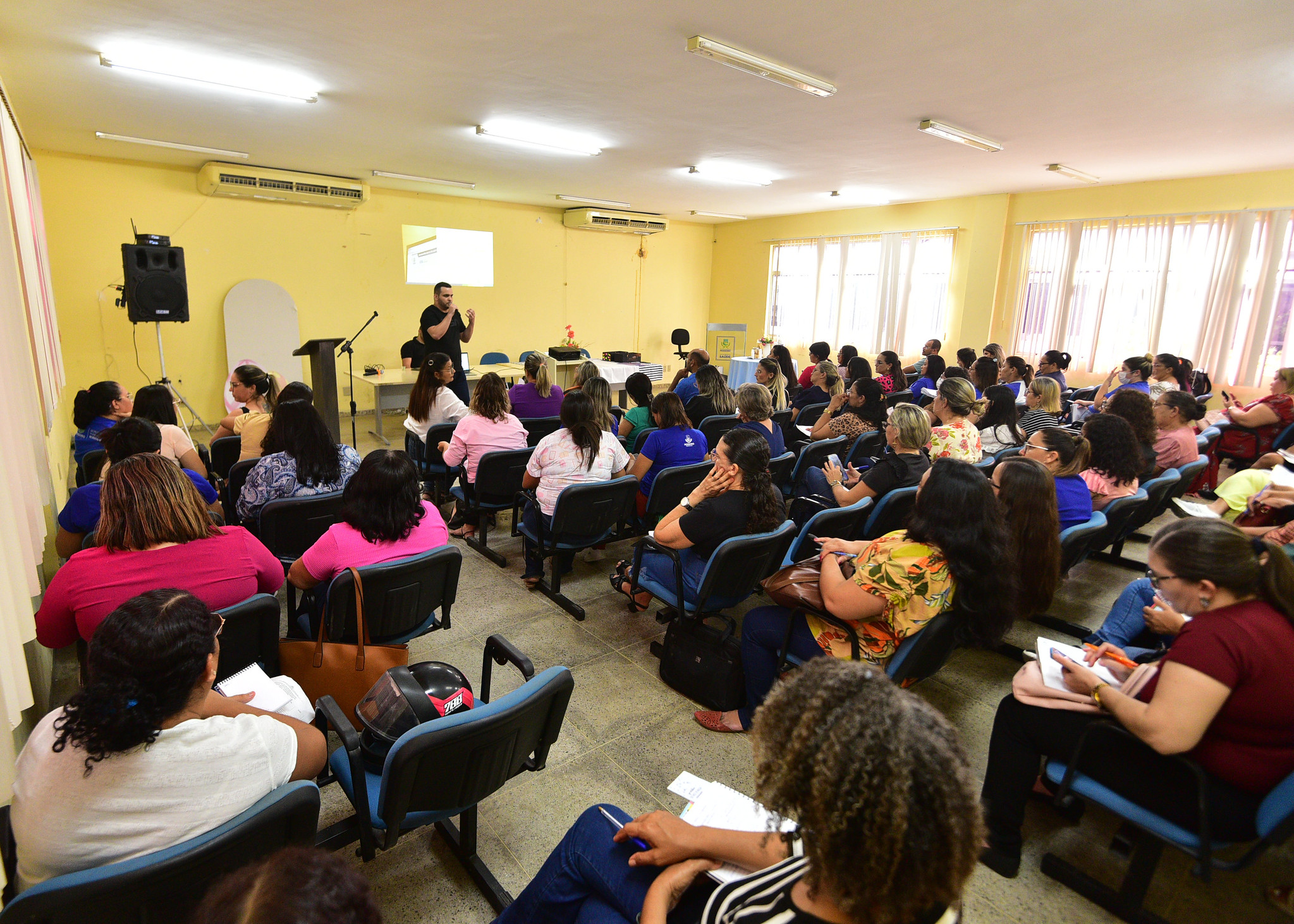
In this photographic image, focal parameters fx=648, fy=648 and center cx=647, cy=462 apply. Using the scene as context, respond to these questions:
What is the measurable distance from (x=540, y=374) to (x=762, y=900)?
4633 mm

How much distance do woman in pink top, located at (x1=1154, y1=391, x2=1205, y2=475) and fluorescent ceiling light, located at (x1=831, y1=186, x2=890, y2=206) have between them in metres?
4.98

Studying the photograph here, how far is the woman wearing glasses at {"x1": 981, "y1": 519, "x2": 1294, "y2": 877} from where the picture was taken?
1.53 metres

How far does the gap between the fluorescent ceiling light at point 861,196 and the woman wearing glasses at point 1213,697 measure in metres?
7.59

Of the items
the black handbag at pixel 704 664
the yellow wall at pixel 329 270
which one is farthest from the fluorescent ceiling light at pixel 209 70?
the black handbag at pixel 704 664

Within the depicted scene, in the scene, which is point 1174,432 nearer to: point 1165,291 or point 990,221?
point 1165,291

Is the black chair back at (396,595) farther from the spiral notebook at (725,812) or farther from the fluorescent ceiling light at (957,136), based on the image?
the fluorescent ceiling light at (957,136)

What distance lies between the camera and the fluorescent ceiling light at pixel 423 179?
7709mm

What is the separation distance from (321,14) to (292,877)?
3847mm

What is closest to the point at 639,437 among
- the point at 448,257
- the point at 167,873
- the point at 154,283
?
the point at 167,873

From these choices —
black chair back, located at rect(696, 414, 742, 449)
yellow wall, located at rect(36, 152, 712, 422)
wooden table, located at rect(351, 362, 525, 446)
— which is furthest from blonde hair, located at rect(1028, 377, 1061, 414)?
yellow wall, located at rect(36, 152, 712, 422)

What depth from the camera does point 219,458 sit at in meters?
4.08

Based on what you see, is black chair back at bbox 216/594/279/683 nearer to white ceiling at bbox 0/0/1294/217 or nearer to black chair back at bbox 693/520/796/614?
black chair back at bbox 693/520/796/614

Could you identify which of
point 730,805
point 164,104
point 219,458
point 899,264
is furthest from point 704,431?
point 899,264

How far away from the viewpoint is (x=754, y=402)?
4.02m
